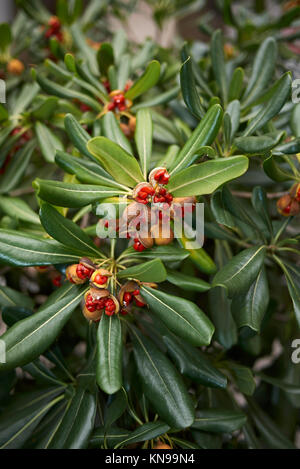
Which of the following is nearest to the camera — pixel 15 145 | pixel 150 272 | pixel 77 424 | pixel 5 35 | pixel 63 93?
pixel 150 272

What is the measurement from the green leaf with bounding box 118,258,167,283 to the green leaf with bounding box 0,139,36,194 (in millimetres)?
338

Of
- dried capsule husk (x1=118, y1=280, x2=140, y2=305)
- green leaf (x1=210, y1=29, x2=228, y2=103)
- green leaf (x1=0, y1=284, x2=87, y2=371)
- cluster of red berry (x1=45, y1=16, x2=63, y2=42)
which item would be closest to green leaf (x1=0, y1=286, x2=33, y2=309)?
green leaf (x1=0, y1=284, x2=87, y2=371)

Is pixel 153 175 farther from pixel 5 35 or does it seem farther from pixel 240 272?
pixel 5 35

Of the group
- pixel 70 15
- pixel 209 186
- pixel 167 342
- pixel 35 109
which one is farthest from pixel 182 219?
pixel 70 15

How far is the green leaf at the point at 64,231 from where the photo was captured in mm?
501

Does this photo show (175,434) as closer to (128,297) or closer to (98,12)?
(128,297)

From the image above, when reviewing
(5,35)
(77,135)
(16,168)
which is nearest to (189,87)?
(77,135)

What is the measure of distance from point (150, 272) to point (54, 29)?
2.74ft

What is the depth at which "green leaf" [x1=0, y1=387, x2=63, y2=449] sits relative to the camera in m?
0.63

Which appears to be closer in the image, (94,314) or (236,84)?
(94,314)

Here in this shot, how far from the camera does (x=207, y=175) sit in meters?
0.49

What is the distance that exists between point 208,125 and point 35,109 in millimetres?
369

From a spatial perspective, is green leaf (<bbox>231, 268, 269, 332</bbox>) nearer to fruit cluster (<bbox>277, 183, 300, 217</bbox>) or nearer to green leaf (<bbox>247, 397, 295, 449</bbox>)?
fruit cluster (<bbox>277, 183, 300, 217</bbox>)

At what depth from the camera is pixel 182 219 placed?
0.56 metres
